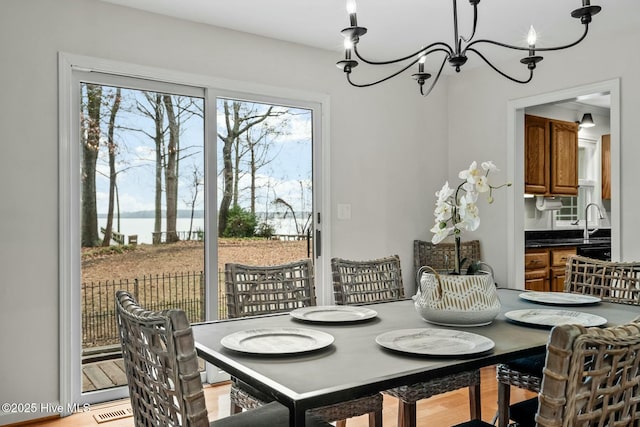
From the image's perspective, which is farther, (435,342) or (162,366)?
(435,342)

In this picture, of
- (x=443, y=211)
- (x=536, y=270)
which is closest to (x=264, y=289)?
(x=443, y=211)

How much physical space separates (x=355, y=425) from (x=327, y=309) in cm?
108

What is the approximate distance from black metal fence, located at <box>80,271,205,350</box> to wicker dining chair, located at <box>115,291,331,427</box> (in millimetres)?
1681

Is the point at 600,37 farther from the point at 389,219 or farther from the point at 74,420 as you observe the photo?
the point at 74,420

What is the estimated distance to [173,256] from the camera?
3.38m

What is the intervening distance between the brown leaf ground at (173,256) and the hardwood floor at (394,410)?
77 cm

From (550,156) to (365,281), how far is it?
3.32 m

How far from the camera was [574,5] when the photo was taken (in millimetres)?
3055

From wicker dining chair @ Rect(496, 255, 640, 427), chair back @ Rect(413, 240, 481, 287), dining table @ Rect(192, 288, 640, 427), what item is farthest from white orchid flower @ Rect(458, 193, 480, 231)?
chair back @ Rect(413, 240, 481, 287)

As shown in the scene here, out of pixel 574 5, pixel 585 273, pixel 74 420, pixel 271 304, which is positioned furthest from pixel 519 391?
pixel 74 420

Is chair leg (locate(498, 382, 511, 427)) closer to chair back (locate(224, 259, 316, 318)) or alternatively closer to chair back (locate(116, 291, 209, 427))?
chair back (locate(224, 259, 316, 318))

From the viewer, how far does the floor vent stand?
9.39 feet

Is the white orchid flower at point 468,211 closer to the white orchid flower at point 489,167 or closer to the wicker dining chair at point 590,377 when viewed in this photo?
the white orchid flower at point 489,167

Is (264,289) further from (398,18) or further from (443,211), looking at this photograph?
(398,18)
